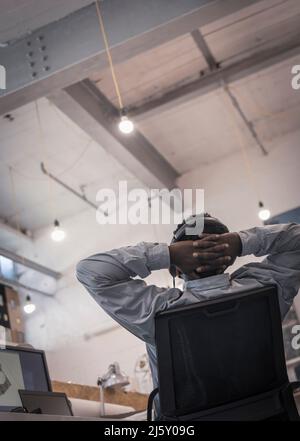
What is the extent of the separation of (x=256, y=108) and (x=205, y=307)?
15.0 ft

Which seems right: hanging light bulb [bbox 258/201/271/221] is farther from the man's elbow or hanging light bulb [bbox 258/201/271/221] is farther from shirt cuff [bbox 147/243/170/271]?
the man's elbow

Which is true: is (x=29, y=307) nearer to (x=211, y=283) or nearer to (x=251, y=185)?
(x=251, y=185)

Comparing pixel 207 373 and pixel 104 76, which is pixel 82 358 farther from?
pixel 207 373

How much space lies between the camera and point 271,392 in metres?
1.60

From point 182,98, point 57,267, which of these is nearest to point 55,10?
point 182,98

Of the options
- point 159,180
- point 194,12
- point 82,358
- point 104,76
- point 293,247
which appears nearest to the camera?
point 293,247

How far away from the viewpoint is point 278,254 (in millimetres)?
1910

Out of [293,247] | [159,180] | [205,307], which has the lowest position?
[205,307]

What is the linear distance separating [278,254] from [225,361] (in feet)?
1.60

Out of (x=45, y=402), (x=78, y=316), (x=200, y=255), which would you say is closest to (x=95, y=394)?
(x=45, y=402)

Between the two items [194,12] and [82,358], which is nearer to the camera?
[194,12]

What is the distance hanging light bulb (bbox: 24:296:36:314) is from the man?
17.5 ft

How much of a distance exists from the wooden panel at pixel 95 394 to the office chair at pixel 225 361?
228cm
